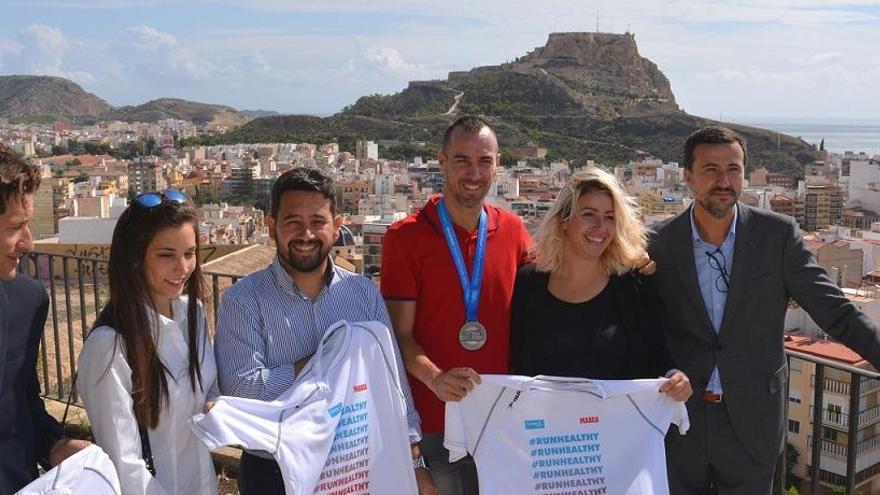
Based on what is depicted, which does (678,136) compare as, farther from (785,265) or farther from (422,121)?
(785,265)

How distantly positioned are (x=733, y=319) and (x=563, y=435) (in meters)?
0.66

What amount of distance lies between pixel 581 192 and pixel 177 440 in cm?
134

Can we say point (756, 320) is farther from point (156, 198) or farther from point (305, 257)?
point (156, 198)

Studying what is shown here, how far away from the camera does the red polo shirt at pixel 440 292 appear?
8.54 feet

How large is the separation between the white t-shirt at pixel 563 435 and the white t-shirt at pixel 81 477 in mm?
932

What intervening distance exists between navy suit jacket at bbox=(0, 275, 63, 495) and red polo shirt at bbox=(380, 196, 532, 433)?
99cm

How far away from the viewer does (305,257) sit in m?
2.37

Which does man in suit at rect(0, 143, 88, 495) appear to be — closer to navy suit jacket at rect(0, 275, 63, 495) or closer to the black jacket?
navy suit jacket at rect(0, 275, 63, 495)

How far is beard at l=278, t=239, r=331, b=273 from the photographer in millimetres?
2369

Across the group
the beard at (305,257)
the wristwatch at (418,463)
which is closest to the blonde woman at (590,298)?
the wristwatch at (418,463)

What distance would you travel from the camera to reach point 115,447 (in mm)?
2086

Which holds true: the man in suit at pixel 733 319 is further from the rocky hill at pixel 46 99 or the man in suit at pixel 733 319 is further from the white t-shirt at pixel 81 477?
the rocky hill at pixel 46 99

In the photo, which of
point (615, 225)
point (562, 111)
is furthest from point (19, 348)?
point (562, 111)

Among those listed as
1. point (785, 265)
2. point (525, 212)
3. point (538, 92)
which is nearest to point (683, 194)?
point (525, 212)
